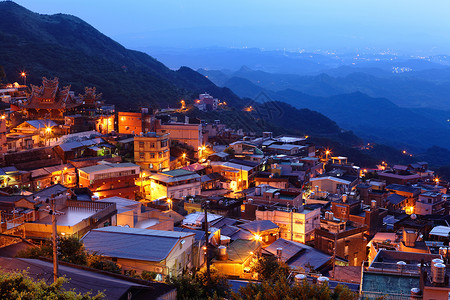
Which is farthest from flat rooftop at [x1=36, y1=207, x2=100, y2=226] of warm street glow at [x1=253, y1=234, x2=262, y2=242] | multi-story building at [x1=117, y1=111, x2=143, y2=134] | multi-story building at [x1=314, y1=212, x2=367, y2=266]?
multi-story building at [x1=117, y1=111, x2=143, y2=134]

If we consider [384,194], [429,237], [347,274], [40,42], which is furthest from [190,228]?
[40,42]

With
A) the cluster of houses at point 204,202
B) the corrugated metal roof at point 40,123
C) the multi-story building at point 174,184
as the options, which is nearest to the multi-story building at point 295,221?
the cluster of houses at point 204,202

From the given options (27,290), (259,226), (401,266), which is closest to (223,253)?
(259,226)

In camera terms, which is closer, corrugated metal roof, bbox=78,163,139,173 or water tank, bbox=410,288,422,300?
water tank, bbox=410,288,422,300

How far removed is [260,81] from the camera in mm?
187500

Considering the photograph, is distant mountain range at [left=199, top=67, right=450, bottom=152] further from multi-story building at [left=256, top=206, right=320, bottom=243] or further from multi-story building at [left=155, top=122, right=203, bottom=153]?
multi-story building at [left=256, top=206, right=320, bottom=243]

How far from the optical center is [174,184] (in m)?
23.7

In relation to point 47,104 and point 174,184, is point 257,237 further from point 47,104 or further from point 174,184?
point 47,104

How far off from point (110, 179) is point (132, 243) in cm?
1084

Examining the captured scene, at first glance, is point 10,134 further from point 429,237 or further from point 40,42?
point 40,42

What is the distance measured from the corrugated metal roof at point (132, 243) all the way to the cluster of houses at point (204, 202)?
41mm

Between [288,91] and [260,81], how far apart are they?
26584mm

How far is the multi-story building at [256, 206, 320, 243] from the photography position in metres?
18.9

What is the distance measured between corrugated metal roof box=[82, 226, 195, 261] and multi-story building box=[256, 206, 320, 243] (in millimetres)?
7977
